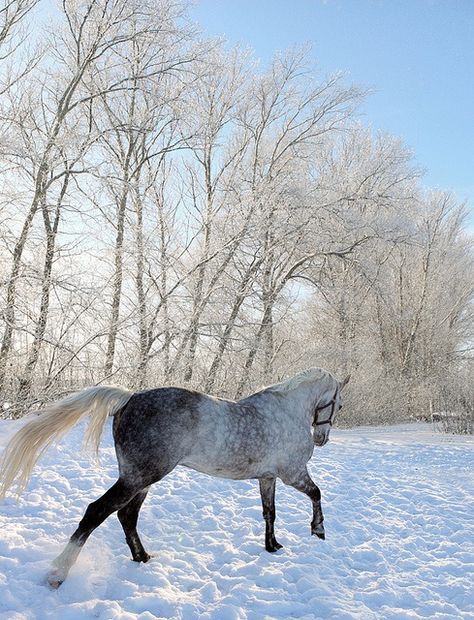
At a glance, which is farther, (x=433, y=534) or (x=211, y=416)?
(x=433, y=534)

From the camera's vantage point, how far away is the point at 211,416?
139 inches

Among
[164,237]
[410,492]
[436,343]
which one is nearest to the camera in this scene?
[410,492]

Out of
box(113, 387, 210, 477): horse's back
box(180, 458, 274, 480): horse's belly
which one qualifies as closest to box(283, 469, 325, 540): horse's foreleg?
box(180, 458, 274, 480): horse's belly

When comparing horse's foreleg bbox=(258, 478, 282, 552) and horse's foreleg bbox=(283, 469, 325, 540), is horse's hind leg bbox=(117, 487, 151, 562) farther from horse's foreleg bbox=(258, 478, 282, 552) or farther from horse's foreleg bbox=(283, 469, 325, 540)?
horse's foreleg bbox=(283, 469, 325, 540)

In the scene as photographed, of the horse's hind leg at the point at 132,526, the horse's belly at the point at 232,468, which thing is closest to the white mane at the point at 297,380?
the horse's belly at the point at 232,468

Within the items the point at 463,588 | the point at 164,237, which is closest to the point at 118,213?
the point at 164,237

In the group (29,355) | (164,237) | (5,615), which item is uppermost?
(164,237)

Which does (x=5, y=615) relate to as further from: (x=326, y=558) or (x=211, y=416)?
(x=326, y=558)

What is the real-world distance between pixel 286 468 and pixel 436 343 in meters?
22.2

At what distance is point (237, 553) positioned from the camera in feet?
12.9

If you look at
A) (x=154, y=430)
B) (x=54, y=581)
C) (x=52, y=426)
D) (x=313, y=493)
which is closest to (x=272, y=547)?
(x=313, y=493)

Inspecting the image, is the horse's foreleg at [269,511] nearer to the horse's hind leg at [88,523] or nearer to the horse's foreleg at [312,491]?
the horse's foreleg at [312,491]

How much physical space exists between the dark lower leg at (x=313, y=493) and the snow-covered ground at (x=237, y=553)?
5.2 inches

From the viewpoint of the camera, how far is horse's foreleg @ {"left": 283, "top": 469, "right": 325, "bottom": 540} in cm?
401
